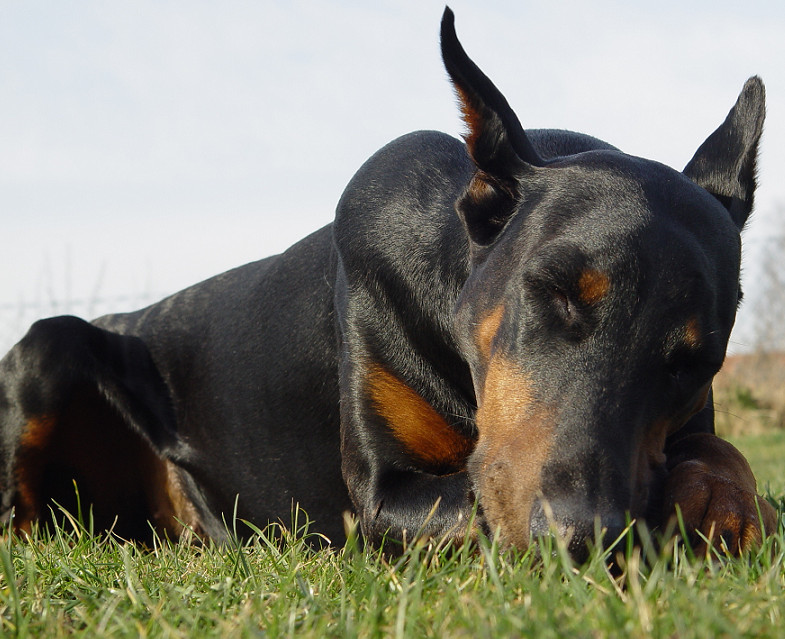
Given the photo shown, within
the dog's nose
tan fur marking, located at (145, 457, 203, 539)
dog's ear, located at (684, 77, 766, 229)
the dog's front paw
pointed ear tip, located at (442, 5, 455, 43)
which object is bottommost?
tan fur marking, located at (145, 457, 203, 539)

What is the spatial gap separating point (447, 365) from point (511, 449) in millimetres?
846

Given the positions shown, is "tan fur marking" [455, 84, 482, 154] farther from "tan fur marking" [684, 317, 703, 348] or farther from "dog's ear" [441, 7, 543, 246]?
"tan fur marking" [684, 317, 703, 348]

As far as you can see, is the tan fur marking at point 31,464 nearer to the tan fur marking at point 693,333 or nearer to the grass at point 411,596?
the grass at point 411,596

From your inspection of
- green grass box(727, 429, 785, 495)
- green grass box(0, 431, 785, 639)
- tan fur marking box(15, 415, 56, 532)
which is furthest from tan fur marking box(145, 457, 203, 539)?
green grass box(727, 429, 785, 495)

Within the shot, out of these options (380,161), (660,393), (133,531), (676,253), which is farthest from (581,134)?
(133,531)

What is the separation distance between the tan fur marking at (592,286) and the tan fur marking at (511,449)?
268 mm

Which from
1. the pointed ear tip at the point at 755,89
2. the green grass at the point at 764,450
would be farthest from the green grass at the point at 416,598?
the green grass at the point at 764,450

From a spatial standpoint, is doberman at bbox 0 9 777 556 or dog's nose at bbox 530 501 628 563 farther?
doberman at bbox 0 9 777 556

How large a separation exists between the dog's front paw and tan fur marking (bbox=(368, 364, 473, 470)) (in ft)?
2.45

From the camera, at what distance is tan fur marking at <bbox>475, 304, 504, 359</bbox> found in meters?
2.66

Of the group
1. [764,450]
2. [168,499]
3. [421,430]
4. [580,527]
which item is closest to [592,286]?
[580,527]

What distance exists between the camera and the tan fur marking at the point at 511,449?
2.22 meters

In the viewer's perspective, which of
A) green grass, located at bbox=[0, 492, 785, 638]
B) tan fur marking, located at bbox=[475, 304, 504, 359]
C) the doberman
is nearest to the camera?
green grass, located at bbox=[0, 492, 785, 638]

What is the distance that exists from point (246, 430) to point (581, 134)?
6.32 ft
